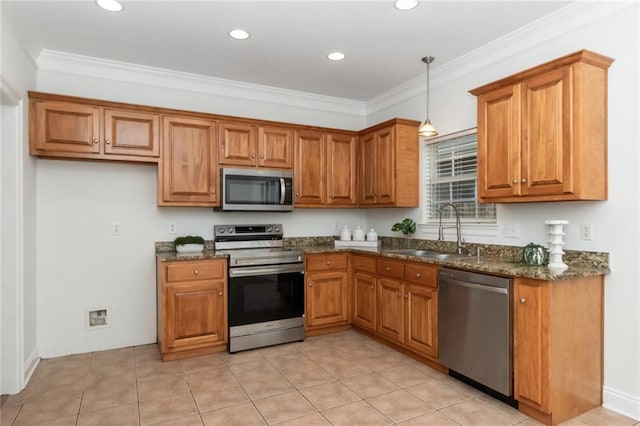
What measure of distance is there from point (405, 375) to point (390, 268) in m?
0.94

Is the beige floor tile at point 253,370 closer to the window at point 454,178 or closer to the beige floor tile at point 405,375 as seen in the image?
the beige floor tile at point 405,375

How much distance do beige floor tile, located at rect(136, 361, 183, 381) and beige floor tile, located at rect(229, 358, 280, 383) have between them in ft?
1.49

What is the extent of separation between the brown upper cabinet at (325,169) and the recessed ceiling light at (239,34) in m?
1.24

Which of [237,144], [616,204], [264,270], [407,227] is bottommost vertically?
[264,270]

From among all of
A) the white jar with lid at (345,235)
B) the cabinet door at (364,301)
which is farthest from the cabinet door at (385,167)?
the cabinet door at (364,301)

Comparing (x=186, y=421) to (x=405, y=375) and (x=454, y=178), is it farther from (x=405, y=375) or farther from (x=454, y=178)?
(x=454, y=178)

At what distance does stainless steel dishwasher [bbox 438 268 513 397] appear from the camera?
7.96 ft

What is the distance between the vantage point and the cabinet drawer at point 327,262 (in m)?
3.91

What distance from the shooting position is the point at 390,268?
3.53 meters

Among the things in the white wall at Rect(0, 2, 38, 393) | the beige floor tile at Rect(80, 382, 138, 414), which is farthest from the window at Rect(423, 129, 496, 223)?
the white wall at Rect(0, 2, 38, 393)

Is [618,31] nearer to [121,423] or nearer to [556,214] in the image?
[556,214]

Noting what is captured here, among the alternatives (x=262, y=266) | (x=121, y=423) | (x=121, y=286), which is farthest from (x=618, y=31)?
(x=121, y=286)

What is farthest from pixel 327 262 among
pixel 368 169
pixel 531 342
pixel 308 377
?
pixel 531 342

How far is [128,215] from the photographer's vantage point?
3.68 meters
